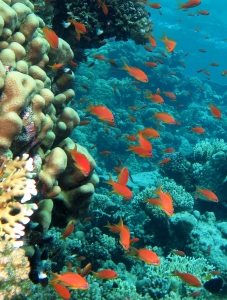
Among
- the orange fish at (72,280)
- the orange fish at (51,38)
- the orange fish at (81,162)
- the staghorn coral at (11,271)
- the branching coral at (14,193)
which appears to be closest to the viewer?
the staghorn coral at (11,271)

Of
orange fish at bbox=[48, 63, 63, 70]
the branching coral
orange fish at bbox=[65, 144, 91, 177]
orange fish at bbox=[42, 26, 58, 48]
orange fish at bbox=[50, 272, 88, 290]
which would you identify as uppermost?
orange fish at bbox=[42, 26, 58, 48]

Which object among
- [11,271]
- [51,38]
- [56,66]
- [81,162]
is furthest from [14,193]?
[51,38]

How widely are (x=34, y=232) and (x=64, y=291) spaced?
1036mm

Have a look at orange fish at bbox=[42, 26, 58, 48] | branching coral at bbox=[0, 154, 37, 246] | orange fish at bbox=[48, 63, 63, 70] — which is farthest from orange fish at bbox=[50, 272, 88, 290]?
orange fish at bbox=[42, 26, 58, 48]

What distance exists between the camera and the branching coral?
2189 millimetres

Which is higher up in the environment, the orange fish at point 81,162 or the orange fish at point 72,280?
the orange fish at point 81,162

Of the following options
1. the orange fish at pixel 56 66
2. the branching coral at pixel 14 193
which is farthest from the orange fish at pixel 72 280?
the orange fish at pixel 56 66

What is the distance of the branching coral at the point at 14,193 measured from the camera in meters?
2.19

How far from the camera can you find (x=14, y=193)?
2256mm

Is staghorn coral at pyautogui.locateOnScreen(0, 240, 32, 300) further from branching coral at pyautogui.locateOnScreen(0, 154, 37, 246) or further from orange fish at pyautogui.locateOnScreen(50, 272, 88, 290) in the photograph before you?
orange fish at pyautogui.locateOnScreen(50, 272, 88, 290)

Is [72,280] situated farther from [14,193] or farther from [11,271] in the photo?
[14,193]

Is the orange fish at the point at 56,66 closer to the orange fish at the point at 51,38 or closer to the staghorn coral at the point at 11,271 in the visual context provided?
the orange fish at the point at 51,38

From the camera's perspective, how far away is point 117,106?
58.7 ft

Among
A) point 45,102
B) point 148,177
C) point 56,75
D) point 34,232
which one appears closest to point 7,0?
point 56,75
